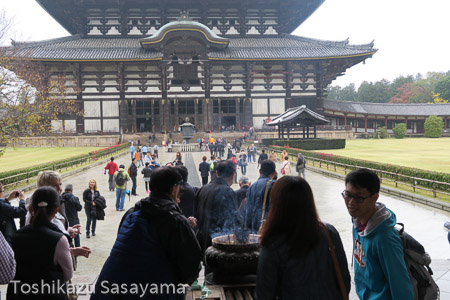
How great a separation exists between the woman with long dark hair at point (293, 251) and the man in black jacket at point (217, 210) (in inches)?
89.2

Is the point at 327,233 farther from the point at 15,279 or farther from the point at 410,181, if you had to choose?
the point at 410,181

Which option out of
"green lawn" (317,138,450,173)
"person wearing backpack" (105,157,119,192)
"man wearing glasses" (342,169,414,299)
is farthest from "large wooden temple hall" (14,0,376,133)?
"man wearing glasses" (342,169,414,299)

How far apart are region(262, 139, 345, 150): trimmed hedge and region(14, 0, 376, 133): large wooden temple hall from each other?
11.3m

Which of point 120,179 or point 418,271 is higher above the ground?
point 418,271

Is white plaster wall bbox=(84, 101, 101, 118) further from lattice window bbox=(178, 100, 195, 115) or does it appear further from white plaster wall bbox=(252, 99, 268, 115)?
white plaster wall bbox=(252, 99, 268, 115)

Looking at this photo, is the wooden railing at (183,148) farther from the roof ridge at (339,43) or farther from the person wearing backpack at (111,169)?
the roof ridge at (339,43)

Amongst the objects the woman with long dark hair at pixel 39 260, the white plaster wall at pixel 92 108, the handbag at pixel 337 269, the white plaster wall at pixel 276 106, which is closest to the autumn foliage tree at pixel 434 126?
the white plaster wall at pixel 276 106

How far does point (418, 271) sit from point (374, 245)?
13.7 inches

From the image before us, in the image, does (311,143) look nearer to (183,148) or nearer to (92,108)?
(183,148)

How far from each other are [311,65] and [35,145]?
3094cm

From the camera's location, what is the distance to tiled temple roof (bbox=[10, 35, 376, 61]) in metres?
41.4

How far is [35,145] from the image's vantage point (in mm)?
39562

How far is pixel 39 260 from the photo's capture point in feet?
10.5

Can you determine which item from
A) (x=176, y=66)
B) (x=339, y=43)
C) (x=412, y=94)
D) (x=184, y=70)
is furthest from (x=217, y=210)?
(x=412, y=94)
